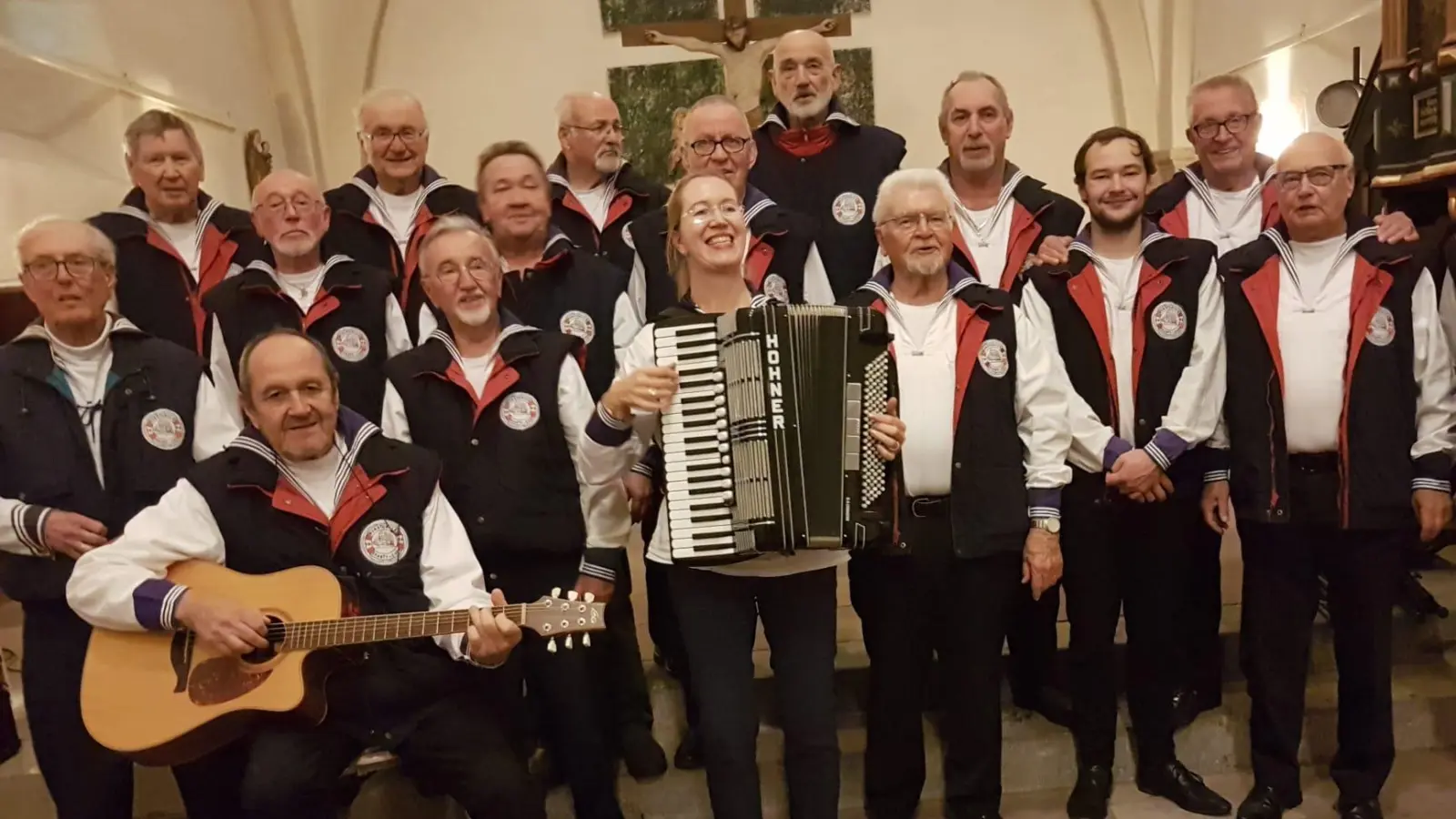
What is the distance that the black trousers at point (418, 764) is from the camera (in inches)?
100

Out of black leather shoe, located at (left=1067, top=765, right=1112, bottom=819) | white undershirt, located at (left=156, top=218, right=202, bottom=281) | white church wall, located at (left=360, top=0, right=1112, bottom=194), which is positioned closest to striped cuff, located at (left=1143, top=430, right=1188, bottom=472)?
black leather shoe, located at (left=1067, top=765, right=1112, bottom=819)

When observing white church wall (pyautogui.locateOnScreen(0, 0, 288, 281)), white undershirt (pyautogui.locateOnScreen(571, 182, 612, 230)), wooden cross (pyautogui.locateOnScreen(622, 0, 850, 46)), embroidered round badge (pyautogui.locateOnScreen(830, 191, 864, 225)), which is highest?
wooden cross (pyautogui.locateOnScreen(622, 0, 850, 46))

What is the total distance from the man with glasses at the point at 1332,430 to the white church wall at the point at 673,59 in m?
6.58

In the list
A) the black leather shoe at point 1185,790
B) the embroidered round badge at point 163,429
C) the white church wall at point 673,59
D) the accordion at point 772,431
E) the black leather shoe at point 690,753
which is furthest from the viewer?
the white church wall at point 673,59

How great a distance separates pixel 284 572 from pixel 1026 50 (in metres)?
8.40

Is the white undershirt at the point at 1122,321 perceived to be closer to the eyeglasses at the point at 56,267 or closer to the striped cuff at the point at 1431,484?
the striped cuff at the point at 1431,484

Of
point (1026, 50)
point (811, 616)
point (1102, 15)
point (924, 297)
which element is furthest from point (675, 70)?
point (811, 616)

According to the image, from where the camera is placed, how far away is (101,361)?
9.60 ft

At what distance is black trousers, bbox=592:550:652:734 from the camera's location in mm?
3254

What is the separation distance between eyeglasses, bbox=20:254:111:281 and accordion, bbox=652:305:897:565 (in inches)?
65.0

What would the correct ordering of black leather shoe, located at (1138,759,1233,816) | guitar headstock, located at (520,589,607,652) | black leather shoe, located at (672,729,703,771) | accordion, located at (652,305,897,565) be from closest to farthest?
accordion, located at (652,305,897,565), guitar headstock, located at (520,589,607,652), black leather shoe, located at (1138,759,1233,816), black leather shoe, located at (672,729,703,771)

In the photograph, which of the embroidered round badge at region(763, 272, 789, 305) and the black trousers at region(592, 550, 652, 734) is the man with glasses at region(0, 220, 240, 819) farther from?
the embroidered round badge at region(763, 272, 789, 305)

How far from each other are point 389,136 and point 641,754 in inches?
85.4

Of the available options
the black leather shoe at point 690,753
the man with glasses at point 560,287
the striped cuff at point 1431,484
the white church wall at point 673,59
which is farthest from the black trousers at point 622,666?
the white church wall at point 673,59
